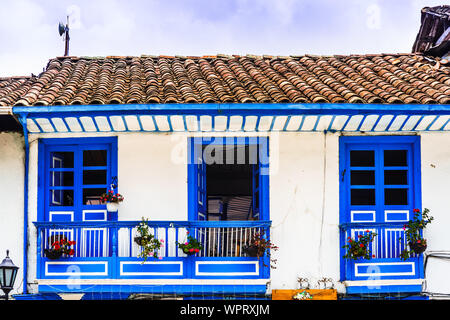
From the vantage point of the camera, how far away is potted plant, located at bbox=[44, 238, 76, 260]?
1208 cm

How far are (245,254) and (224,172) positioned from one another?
408 centimetres

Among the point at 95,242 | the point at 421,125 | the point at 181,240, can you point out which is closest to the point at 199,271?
the point at 181,240

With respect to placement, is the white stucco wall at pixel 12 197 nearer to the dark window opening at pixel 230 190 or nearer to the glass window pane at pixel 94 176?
the glass window pane at pixel 94 176

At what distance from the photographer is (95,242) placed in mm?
12336

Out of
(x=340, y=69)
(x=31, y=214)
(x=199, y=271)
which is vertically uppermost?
(x=340, y=69)

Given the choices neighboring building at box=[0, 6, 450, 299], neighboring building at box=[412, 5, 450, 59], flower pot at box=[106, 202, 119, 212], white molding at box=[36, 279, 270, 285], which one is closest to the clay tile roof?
neighboring building at box=[0, 6, 450, 299]

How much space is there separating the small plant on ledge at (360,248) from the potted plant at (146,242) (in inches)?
120

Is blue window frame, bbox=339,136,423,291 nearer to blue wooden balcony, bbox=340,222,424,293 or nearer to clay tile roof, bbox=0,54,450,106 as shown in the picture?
blue wooden balcony, bbox=340,222,424,293

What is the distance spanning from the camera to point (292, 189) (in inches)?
495

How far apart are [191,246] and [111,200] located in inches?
60.1

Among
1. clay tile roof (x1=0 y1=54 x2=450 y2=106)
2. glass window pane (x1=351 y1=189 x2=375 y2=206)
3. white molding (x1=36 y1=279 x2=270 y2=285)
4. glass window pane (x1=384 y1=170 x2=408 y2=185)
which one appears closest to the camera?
clay tile roof (x1=0 y1=54 x2=450 y2=106)

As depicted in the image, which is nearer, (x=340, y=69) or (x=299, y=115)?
(x=299, y=115)

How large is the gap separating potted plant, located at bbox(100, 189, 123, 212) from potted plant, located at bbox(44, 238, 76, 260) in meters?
0.82

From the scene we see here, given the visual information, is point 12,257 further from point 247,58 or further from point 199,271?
point 247,58
